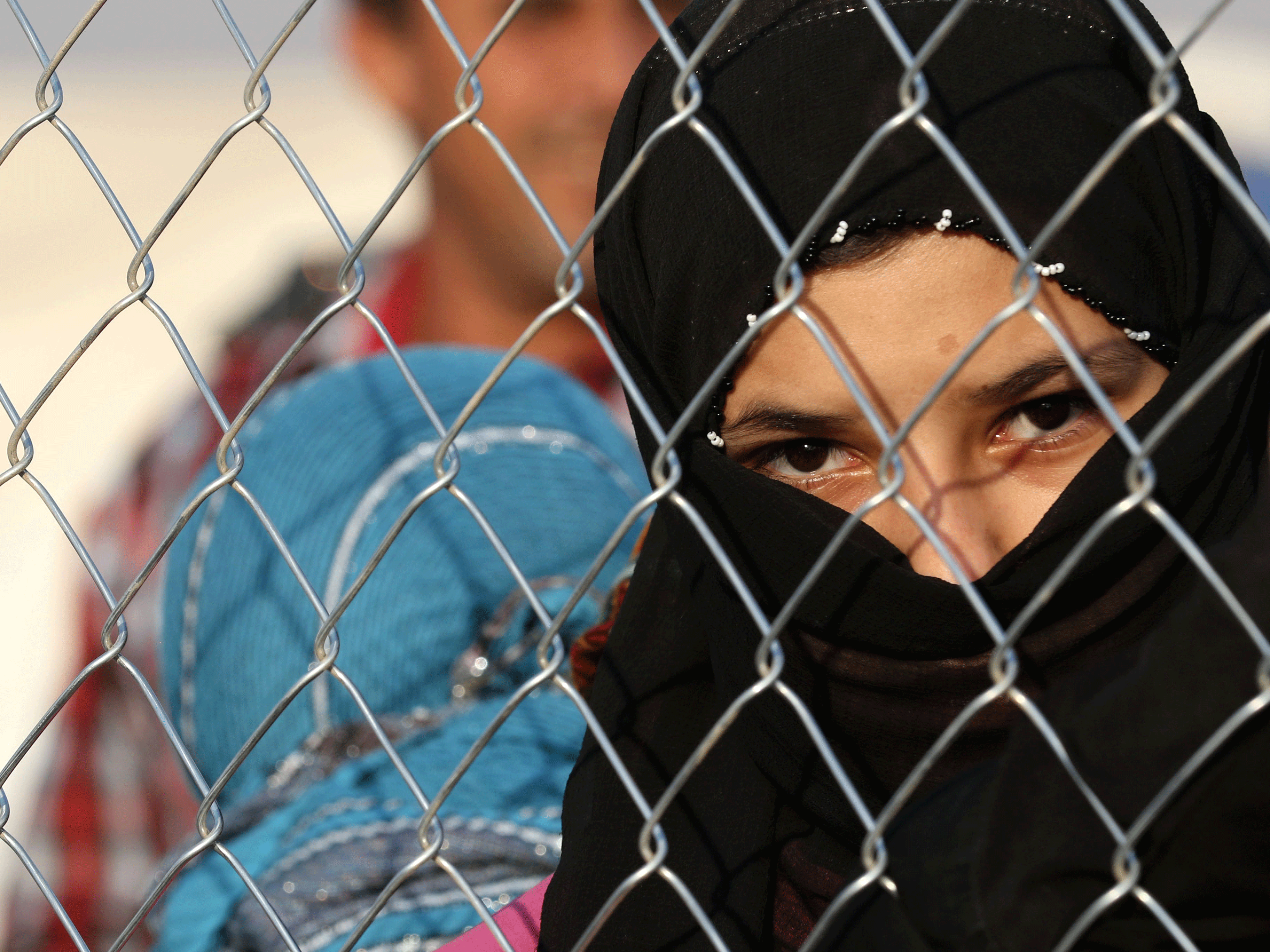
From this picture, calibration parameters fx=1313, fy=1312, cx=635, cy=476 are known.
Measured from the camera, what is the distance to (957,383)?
106 centimetres

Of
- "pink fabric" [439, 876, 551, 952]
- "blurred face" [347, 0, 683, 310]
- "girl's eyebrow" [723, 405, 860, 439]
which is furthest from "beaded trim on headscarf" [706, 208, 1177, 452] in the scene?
"blurred face" [347, 0, 683, 310]

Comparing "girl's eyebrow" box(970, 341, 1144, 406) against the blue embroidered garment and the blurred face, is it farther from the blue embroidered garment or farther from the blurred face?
the blurred face

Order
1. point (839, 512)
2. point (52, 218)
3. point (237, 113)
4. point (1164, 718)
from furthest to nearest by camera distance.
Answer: point (237, 113) → point (52, 218) → point (839, 512) → point (1164, 718)

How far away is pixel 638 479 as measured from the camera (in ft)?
7.95

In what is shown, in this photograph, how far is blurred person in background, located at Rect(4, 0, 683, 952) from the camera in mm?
3324

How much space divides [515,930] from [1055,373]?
76 centimetres

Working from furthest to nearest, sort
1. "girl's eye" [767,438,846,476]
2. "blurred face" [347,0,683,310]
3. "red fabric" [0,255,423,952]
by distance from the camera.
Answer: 1. "blurred face" [347,0,683,310]
2. "red fabric" [0,255,423,952]
3. "girl's eye" [767,438,846,476]

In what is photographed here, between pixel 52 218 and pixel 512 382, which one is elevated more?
pixel 52 218

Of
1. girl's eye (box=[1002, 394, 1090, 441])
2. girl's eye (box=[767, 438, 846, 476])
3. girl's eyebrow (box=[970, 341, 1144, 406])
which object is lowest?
girl's eye (box=[1002, 394, 1090, 441])

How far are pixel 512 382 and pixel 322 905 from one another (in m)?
0.97

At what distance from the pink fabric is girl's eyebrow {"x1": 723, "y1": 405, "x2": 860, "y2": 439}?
0.49 m

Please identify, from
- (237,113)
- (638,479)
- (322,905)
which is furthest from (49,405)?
(322,905)

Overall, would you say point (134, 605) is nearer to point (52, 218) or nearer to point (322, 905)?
point (322, 905)

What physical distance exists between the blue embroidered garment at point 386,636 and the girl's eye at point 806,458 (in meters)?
0.57
